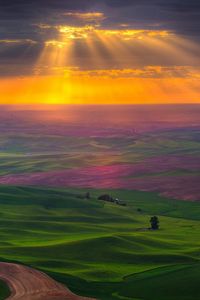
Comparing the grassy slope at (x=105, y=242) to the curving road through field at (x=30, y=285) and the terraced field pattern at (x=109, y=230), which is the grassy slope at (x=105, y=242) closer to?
the terraced field pattern at (x=109, y=230)

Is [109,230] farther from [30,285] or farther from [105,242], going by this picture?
[30,285]

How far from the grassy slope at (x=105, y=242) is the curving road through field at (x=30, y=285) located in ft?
6.09

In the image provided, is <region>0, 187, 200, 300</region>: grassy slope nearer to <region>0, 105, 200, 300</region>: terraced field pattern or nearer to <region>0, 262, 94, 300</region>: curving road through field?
<region>0, 105, 200, 300</region>: terraced field pattern

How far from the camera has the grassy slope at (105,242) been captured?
2618 inches

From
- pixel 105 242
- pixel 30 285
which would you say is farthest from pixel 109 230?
pixel 30 285

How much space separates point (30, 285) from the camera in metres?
61.3

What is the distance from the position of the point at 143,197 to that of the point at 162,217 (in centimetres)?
2748

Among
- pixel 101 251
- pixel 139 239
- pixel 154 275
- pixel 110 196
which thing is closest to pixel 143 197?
pixel 110 196

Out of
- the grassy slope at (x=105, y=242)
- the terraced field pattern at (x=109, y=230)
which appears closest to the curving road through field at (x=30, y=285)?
the terraced field pattern at (x=109, y=230)

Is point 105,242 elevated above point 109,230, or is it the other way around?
point 105,242

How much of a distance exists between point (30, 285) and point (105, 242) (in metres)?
28.2

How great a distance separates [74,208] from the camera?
140750mm

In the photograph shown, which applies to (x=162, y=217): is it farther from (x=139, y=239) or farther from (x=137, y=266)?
(x=137, y=266)

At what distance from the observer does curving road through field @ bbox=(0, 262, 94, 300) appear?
5756 centimetres
